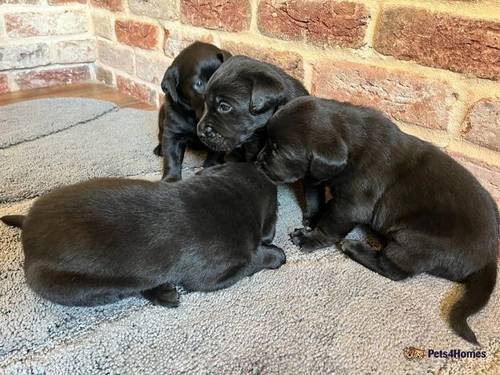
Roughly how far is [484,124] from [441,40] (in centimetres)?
28

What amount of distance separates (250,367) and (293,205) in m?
0.84

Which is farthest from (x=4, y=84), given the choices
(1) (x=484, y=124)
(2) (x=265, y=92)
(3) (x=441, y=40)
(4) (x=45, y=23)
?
(1) (x=484, y=124)

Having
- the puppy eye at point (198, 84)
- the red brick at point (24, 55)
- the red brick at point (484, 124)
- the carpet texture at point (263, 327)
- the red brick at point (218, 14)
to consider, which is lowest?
the carpet texture at point (263, 327)

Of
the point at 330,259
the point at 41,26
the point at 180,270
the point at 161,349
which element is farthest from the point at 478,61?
the point at 41,26

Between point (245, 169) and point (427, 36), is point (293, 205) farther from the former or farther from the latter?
point (427, 36)

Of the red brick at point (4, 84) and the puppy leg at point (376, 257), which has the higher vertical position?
the puppy leg at point (376, 257)

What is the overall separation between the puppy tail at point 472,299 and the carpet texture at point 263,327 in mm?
28

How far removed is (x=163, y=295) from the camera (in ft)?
4.03

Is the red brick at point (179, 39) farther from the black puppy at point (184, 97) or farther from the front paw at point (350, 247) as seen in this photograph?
the front paw at point (350, 247)

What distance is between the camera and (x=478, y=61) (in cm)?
134

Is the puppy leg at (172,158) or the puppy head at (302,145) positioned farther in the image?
the puppy leg at (172,158)

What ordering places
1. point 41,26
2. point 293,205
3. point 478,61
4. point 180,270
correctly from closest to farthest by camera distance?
point 180,270
point 478,61
point 293,205
point 41,26

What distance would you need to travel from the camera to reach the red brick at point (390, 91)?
1.48 m

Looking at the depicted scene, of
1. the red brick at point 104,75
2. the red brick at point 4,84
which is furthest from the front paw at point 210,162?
the red brick at point 4,84
